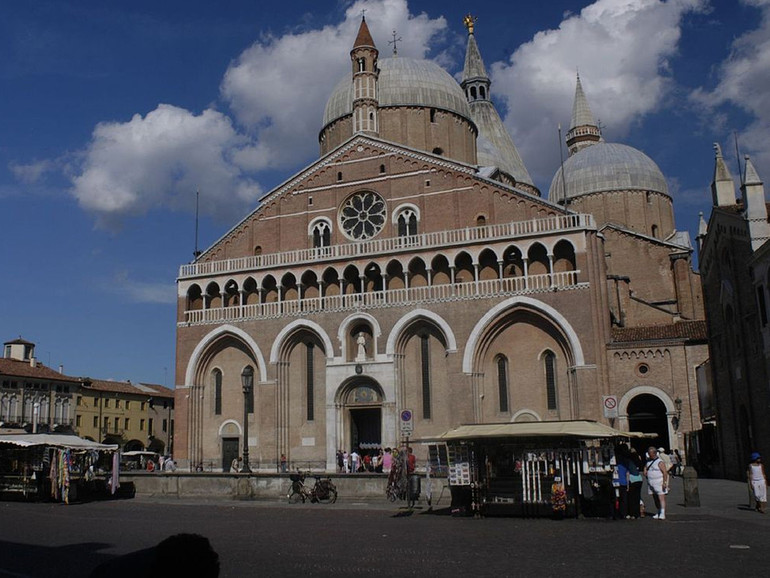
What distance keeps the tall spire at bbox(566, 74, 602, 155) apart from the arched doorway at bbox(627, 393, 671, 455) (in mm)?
33406

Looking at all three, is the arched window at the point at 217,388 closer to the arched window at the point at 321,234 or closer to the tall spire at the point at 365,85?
the arched window at the point at 321,234

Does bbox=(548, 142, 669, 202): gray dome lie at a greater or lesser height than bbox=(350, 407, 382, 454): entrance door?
greater

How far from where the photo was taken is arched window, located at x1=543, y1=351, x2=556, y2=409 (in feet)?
112

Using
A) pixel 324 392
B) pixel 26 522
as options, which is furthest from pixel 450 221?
pixel 26 522

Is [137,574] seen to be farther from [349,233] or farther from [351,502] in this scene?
[349,233]

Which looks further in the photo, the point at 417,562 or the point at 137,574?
the point at 417,562

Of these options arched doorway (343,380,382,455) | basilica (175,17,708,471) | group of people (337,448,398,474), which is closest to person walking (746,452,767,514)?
basilica (175,17,708,471)

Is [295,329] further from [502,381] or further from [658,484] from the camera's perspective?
[658,484]

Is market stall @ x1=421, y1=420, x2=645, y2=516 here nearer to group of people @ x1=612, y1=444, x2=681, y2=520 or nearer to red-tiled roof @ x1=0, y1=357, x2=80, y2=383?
group of people @ x1=612, y1=444, x2=681, y2=520

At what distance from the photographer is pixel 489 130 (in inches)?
2453

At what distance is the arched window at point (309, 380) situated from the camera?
125 feet

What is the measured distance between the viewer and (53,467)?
25.6 meters

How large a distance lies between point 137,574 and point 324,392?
34.4m

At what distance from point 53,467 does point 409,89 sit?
30330 mm
